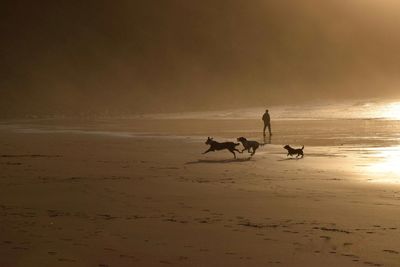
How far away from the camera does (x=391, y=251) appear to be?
6785 mm

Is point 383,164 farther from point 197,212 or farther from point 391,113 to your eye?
point 391,113

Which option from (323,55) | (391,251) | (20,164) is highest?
(323,55)

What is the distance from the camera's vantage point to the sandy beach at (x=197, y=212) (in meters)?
6.76

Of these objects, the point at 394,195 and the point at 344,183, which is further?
the point at 344,183

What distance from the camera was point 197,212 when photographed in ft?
29.5

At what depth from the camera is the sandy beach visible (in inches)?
266

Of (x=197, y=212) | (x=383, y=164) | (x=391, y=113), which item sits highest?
(x=391, y=113)

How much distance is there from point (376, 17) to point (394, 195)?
12994 centimetres

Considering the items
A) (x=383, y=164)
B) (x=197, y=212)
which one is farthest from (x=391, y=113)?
(x=197, y=212)

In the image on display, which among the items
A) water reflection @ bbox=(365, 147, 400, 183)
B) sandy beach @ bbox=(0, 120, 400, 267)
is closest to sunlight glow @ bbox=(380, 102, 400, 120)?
water reflection @ bbox=(365, 147, 400, 183)

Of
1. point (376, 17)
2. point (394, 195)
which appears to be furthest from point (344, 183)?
point (376, 17)

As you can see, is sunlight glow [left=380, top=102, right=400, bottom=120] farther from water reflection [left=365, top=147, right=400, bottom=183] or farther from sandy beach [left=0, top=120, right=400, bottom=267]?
sandy beach [left=0, top=120, right=400, bottom=267]

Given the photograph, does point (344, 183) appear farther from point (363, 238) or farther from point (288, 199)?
point (363, 238)

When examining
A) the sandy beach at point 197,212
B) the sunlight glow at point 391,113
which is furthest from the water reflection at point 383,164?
the sunlight glow at point 391,113
